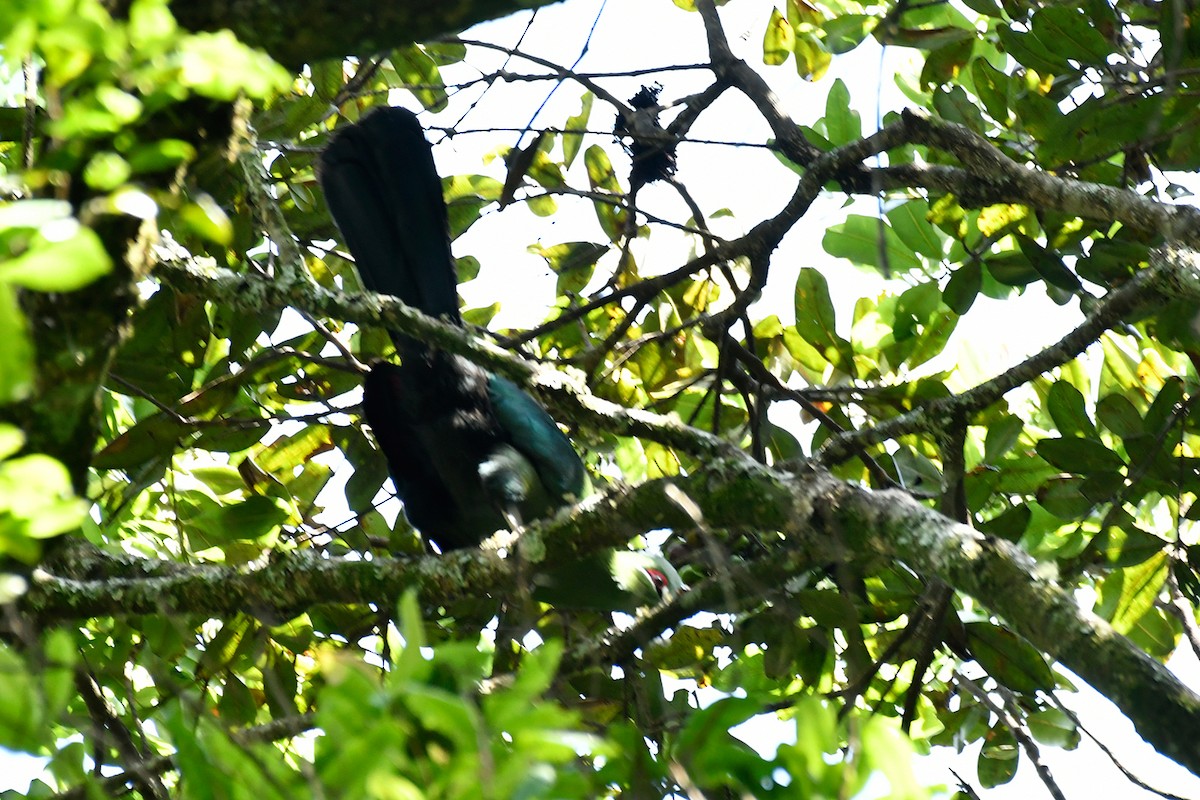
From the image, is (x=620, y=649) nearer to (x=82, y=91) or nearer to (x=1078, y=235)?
(x=1078, y=235)

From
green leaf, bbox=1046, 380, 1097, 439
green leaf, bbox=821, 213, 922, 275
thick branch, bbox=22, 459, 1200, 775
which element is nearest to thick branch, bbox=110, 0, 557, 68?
thick branch, bbox=22, 459, 1200, 775

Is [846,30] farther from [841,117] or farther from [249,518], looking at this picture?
[249,518]

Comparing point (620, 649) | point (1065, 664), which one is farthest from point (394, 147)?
point (1065, 664)

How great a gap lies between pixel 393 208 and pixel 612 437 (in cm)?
81

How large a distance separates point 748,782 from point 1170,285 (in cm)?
150

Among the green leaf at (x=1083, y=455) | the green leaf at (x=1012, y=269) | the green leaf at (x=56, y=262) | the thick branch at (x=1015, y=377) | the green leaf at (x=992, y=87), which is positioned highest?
the green leaf at (x=992, y=87)

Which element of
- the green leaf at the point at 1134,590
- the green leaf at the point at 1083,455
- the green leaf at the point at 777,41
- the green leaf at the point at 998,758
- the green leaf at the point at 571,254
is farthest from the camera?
the green leaf at the point at 777,41

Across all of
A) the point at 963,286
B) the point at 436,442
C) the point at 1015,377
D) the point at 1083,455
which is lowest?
the point at 1083,455

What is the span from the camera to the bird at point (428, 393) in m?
2.86

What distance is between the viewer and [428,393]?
310cm

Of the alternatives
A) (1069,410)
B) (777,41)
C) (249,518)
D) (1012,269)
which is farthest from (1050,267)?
(249,518)

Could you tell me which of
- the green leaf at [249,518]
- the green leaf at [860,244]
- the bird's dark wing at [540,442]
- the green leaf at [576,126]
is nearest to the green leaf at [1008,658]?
the green leaf at [860,244]

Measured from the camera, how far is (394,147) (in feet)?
9.34

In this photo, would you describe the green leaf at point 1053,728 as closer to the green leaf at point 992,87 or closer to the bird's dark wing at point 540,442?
the bird's dark wing at point 540,442
